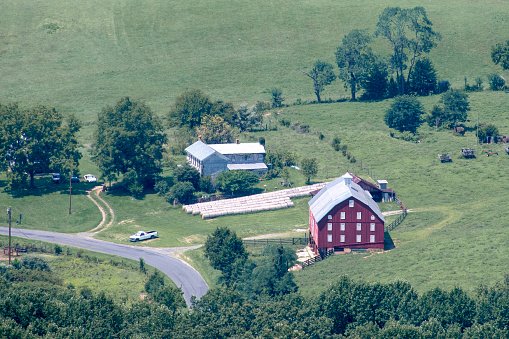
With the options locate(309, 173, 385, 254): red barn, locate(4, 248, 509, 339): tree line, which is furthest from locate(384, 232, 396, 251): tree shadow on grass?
locate(4, 248, 509, 339): tree line

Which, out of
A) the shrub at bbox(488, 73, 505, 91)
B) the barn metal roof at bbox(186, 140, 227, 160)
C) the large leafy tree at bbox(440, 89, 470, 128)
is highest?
the shrub at bbox(488, 73, 505, 91)

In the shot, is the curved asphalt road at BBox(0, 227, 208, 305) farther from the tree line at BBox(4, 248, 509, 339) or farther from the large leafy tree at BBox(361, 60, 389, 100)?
the large leafy tree at BBox(361, 60, 389, 100)

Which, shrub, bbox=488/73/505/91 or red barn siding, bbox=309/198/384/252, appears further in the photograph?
shrub, bbox=488/73/505/91

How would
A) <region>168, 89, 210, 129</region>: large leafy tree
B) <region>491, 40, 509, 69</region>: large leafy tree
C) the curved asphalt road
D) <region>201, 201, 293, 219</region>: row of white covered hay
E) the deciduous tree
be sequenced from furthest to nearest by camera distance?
<region>491, 40, 509, 69</region>: large leafy tree, <region>168, 89, 210, 129</region>: large leafy tree, the deciduous tree, <region>201, 201, 293, 219</region>: row of white covered hay, the curved asphalt road

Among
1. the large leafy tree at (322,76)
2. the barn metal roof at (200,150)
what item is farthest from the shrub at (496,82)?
the barn metal roof at (200,150)

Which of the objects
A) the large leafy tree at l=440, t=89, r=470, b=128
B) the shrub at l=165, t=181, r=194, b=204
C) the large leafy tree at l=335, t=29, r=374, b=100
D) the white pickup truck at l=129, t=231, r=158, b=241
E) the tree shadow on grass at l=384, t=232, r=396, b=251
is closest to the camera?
the tree shadow on grass at l=384, t=232, r=396, b=251

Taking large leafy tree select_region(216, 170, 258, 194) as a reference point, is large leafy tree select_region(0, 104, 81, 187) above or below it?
above
